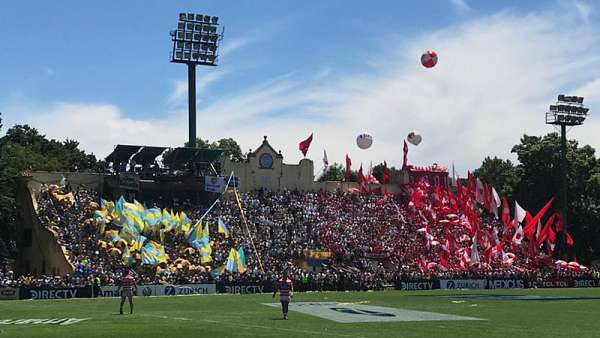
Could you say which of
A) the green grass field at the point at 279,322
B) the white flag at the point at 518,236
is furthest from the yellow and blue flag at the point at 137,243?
the white flag at the point at 518,236

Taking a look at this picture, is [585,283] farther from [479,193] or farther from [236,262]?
[236,262]

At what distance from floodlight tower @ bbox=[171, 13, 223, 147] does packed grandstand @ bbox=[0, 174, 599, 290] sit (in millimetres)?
9975

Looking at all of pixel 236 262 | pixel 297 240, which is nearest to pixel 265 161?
pixel 297 240

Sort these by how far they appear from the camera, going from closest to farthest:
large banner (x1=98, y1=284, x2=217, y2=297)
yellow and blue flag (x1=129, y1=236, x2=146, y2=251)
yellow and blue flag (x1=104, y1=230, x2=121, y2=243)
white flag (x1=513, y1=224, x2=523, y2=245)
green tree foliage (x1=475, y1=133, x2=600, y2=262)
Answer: large banner (x1=98, y1=284, x2=217, y2=297), yellow and blue flag (x1=129, y1=236, x2=146, y2=251), yellow and blue flag (x1=104, y1=230, x2=121, y2=243), white flag (x1=513, y1=224, x2=523, y2=245), green tree foliage (x1=475, y1=133, x2=600, y2=262)

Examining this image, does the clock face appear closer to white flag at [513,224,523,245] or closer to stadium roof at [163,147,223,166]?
stadium roof at [163,147,223,166]

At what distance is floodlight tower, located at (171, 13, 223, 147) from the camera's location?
79938 millimetres

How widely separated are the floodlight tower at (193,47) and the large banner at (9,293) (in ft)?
100

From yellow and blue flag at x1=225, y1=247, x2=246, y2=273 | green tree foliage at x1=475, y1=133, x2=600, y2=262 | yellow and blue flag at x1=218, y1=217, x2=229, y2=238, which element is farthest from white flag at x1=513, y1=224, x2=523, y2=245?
yellow and blue flag at x1=225, y1=247, x2=246, y2=273

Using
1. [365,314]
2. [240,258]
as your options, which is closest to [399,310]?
[365,314]

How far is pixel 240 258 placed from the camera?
209 ft

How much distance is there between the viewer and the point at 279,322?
30000 mm

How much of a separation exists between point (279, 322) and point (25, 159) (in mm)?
62205

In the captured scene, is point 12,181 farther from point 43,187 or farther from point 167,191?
point 167,191

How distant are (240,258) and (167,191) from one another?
1266cm
